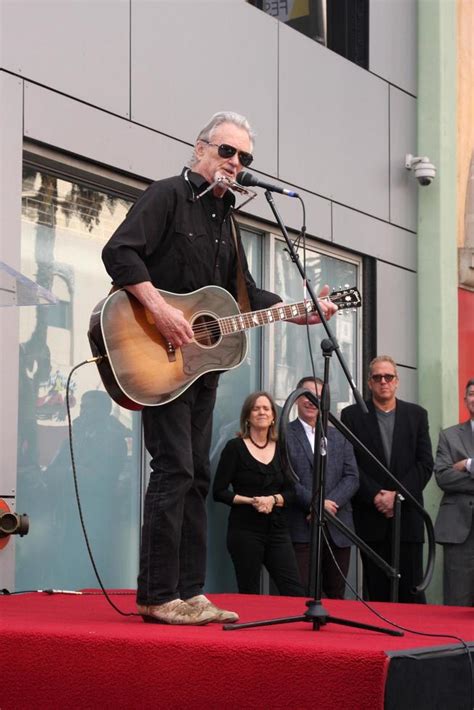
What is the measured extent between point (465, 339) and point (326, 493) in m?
3.66

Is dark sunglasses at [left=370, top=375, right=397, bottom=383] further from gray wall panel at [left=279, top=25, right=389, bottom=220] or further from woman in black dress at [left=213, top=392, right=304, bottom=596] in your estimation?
gray wall panel at [left=279, top=25, right=389, bottom=220]

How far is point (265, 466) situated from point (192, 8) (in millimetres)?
3157

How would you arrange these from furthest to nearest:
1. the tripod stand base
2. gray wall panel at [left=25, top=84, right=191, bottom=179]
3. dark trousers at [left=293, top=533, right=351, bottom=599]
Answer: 1. dark trousers at [left=293, top=533, right=351, bottom=599]
2. gray wall panel at [left=25, top=84, right=191, bottom=179]
3. the tripod stand base

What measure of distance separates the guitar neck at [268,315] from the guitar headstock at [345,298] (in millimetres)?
189

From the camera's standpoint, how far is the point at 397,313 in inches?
424

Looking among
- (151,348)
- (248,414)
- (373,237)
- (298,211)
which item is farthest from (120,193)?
(151,348)

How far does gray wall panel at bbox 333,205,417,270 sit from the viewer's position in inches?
394

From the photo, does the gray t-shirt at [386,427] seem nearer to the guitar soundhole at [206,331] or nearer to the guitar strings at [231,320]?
the guitar strings at [231,320]

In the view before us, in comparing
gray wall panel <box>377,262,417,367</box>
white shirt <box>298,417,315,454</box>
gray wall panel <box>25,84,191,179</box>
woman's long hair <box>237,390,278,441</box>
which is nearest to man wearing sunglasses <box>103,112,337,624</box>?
gray wall panel <box>25,84,191,179</box>

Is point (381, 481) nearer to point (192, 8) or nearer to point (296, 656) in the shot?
point (192, 8)

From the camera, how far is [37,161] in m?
7.18

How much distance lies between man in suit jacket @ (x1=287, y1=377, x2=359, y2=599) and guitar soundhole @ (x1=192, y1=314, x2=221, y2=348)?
10.8ft

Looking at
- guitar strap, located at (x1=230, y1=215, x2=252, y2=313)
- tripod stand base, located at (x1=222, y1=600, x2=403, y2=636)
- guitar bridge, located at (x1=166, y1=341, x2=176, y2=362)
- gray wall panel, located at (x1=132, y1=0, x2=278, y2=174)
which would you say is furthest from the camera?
gray wall panel, located at (x1=132, y1=0, x2=278, y2=174)

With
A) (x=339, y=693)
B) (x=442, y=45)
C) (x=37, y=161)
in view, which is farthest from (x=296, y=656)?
(x=442, y=45)
